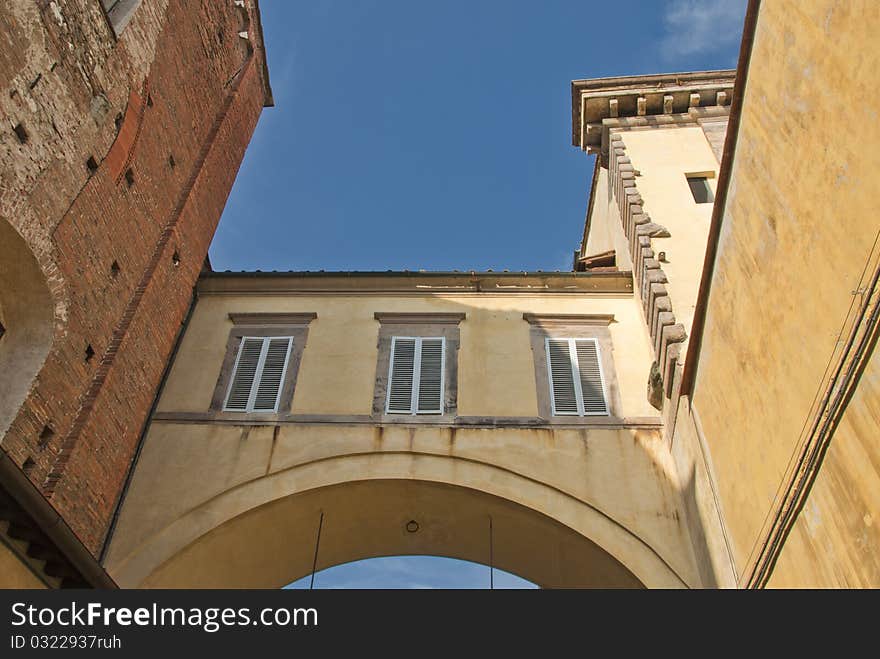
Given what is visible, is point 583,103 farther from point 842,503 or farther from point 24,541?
point 24,541

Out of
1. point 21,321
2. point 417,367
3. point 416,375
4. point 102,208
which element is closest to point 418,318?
point 417,367

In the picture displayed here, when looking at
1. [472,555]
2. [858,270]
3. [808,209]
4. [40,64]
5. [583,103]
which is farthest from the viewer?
[583,103]

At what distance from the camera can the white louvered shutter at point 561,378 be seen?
34.8 feet

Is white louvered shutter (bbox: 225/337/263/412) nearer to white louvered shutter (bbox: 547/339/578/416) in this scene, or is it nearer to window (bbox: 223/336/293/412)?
window (bbox: 223/336/293/412)

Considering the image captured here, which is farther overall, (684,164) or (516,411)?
(684,164)

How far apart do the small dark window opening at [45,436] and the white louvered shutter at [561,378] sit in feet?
19.9

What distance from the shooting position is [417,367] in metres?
11.1

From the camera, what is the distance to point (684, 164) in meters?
13.7

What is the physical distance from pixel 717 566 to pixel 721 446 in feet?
4.34

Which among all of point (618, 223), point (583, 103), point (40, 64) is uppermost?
point (583, 103)

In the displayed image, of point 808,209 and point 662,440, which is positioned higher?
point 662,440

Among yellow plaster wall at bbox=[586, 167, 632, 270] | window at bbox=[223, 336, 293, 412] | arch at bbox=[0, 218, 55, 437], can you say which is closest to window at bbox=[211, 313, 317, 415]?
window at bbox=[223, 336, 293, 412]

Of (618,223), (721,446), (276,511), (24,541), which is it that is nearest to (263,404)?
(276,511)

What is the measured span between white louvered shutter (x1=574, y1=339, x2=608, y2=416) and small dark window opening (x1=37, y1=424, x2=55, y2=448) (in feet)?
21.2
